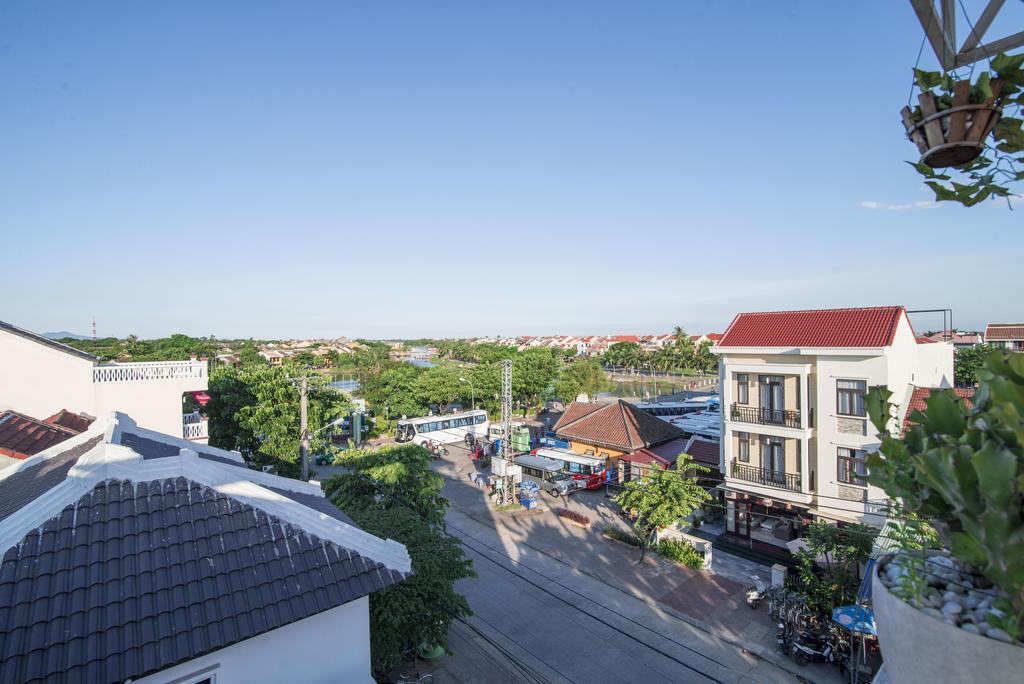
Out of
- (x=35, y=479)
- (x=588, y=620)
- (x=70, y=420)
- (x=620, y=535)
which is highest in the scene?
(x=35, y=479)

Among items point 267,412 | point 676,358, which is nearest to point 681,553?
point 267,412

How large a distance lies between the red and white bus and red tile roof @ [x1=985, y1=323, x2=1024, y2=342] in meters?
45.4

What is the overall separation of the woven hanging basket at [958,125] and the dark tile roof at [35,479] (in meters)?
9.25

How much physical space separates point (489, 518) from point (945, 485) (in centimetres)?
2104

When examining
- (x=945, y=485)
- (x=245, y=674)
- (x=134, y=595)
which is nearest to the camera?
(x=945, y=485)

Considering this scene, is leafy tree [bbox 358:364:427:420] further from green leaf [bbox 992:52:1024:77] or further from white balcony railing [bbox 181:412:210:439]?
green leaf [bbox 992:52:1024:77]

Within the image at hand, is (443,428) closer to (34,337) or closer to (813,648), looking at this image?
(34,337)

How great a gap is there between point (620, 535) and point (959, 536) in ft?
60.1

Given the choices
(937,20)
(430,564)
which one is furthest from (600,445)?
(937,20)

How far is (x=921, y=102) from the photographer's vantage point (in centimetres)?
261

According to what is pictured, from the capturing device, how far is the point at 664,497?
15945mm

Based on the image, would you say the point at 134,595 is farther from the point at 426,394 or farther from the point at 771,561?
the point at 426,394

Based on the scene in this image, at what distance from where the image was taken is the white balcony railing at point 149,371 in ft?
53.9

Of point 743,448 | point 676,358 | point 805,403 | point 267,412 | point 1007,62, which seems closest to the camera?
point 1007,62
